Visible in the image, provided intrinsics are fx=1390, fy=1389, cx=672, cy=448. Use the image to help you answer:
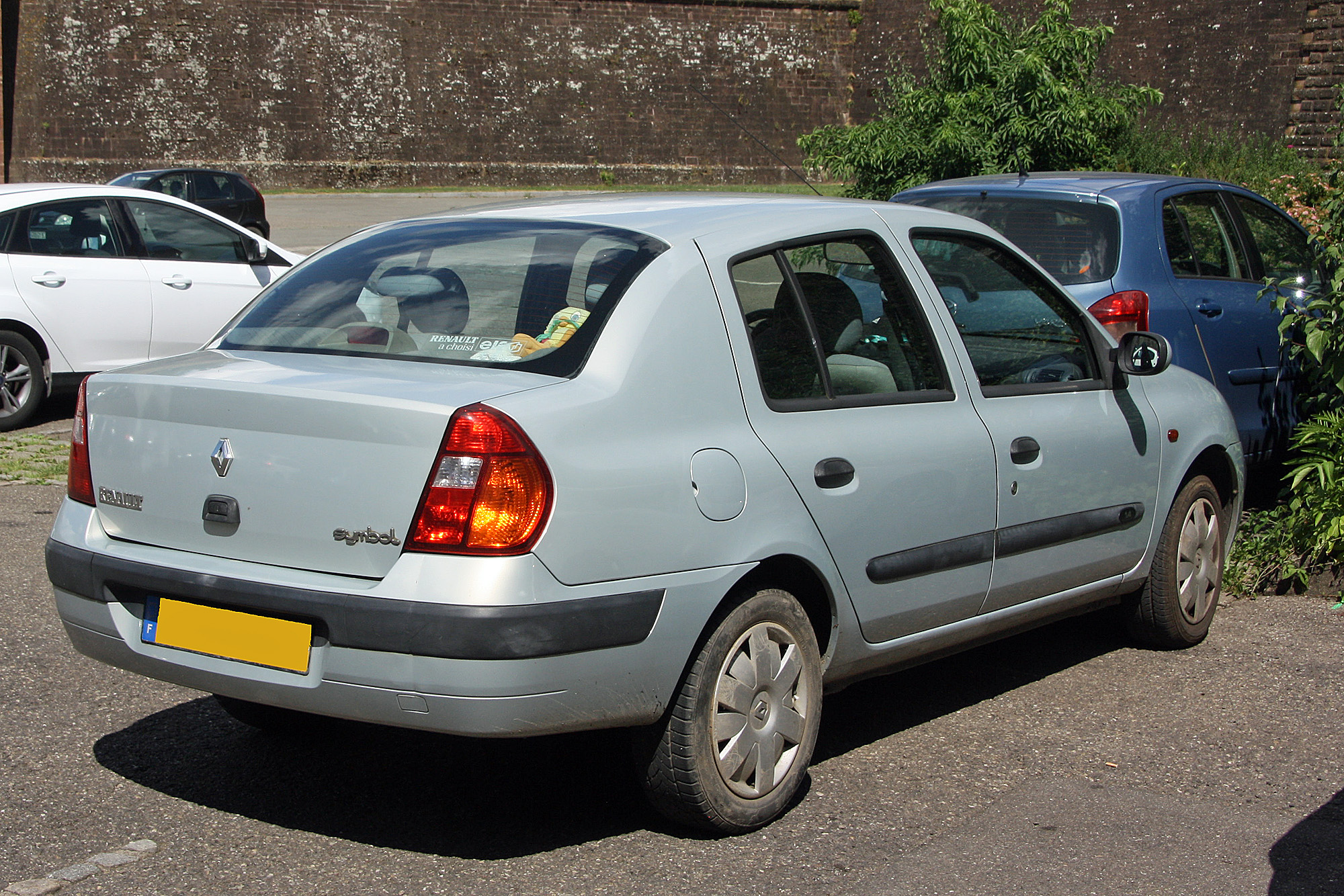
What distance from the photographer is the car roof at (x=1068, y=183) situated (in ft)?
22.0

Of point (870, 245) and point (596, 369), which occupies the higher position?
point (870, 245)

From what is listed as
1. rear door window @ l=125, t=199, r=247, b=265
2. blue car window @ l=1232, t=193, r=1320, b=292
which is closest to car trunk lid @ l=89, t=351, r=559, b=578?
blue car window @ l=1232, t=193, r=1320, b=292

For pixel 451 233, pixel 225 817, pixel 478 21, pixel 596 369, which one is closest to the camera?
pixel 596 369

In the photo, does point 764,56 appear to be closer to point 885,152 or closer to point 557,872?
point 885,152

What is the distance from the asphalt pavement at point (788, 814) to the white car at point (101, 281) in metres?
4.59

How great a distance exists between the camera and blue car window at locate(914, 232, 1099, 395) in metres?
4.30

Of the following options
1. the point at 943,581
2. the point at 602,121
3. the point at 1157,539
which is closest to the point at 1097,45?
the point at 1157,539

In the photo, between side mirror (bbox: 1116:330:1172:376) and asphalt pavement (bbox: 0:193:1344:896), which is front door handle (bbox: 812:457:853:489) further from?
side mirror (bbox: 1116:330:1172:376)

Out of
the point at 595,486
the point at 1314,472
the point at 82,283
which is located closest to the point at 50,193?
the point at 82,283

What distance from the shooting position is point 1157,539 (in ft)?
16.0

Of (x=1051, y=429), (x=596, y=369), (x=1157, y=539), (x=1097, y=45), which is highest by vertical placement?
(x=1097, y=45)

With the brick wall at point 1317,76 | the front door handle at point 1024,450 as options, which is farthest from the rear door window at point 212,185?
the front door handle at point 1024,450

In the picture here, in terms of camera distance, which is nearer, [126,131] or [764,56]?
[126,131]

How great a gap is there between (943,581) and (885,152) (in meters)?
10.2
